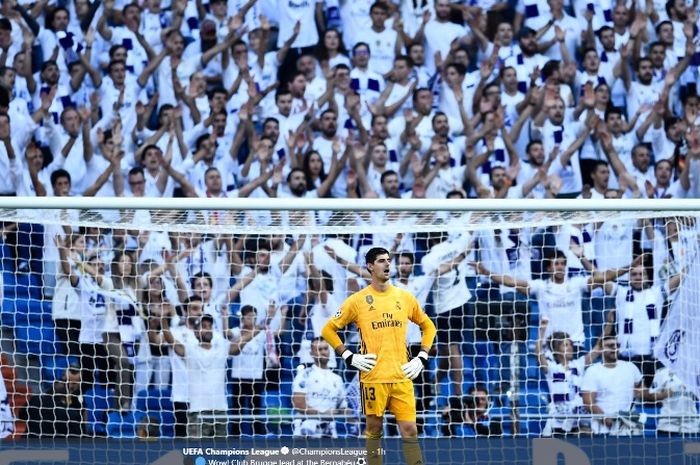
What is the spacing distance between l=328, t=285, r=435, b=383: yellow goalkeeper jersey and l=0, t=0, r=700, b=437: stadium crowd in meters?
1.61

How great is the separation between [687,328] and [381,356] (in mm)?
3004

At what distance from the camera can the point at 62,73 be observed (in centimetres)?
1116

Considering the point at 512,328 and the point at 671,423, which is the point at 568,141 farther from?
the point at 671,423

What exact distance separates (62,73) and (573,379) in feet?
17.8

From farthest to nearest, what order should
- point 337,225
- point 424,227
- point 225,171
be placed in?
point 225,171
point 337,225
point 424,227

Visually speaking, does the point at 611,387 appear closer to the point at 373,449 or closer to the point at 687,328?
the point at 687,328

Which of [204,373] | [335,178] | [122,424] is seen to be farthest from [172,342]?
[335,178]

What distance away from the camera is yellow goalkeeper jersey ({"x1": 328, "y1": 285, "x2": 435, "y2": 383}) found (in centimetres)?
761

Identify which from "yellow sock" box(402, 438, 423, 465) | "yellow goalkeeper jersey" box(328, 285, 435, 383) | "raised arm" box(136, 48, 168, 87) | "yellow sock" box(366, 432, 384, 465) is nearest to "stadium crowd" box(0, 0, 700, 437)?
"raised arm" box(136, 48, 168, 87)

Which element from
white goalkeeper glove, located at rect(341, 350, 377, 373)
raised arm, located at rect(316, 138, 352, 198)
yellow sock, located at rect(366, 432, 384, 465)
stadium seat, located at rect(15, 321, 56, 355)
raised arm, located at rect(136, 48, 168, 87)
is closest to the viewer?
white goalkeeper glove, located at rect(341, 350, 377, 373)

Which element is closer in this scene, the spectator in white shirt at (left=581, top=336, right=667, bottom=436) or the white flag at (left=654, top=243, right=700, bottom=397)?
the white flag at (left=654, top=243, right=700, bottom=397)

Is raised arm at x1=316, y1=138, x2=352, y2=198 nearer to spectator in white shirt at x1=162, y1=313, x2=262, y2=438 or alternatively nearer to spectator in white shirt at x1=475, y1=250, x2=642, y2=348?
spectator in white shirt at x1=475, y1=250, x2=642, y2=348

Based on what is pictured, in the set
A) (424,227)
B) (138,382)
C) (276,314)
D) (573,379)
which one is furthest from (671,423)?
(138,382)

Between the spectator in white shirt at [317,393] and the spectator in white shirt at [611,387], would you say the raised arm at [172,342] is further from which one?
the spectator in white shirt at [611,387]
